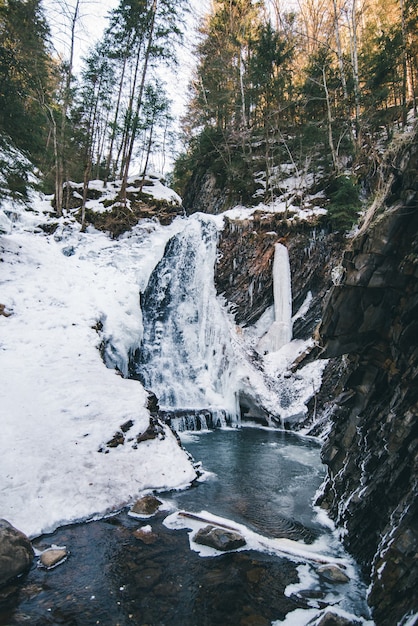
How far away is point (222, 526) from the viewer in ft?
19.8

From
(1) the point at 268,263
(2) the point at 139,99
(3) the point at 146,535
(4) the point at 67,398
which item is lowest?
(3) the point at 146,535

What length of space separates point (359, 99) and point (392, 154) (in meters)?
17.9

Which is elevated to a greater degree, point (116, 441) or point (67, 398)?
point (67, 398)

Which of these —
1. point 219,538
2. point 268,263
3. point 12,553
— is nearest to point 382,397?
point 219,538

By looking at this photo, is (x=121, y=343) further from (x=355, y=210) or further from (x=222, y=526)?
(x=355, y=210)

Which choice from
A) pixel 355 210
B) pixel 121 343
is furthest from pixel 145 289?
pixel 355 210

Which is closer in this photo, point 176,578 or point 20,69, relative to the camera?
point 176,578

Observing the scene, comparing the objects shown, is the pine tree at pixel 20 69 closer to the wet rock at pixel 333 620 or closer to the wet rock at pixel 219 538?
the wet rock at pixel 219 538

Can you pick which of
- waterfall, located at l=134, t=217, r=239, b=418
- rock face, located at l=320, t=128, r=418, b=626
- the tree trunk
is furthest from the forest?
rock face, located at l=320, t=128, r=418, b=626

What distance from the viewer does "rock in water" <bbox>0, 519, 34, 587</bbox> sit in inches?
179

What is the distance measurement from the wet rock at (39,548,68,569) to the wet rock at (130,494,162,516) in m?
1.46

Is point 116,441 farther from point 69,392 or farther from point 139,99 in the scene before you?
point 139,99

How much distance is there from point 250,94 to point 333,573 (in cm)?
2643

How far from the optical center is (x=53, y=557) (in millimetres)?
4977
